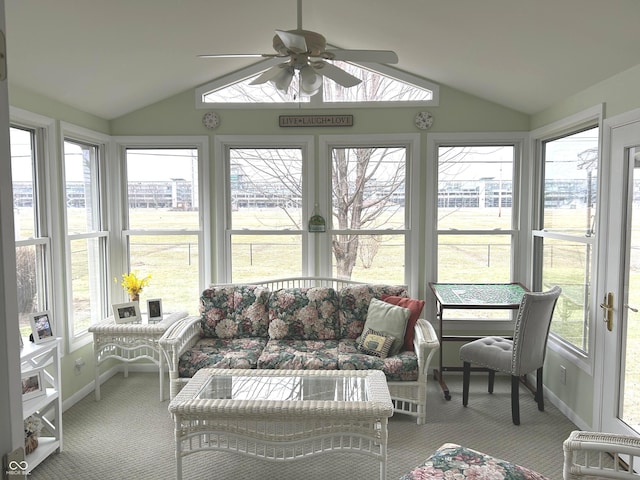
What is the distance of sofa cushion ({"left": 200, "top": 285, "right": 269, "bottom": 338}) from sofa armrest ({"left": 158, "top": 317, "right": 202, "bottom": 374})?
0.12 m

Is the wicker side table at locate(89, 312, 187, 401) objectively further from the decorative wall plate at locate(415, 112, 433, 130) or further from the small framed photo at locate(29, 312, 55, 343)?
the decorative wall plate at locate(415, 112, 433, 130)

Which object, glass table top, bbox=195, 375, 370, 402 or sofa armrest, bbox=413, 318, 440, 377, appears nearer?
glass table top, bbox=195, 375, 370, 402

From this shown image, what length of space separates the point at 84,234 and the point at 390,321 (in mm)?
2723

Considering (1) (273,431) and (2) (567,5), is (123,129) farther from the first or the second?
(2) (567,5)

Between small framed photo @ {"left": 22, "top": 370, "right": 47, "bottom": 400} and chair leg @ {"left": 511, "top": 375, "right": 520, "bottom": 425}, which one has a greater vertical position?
small framed photo @ {"left": 22, "top": 370, "right": 47, "bottom": 400}

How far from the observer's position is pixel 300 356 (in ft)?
11.8

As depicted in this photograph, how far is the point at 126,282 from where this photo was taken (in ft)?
14.0

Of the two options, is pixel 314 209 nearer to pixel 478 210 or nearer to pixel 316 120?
pixel 316 120

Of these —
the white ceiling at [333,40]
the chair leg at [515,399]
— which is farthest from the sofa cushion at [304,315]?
the white ceiling at [333,40]

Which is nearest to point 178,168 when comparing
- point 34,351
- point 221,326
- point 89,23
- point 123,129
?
point 123,129

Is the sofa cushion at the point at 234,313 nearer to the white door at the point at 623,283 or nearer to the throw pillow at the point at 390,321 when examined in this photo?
the throw pillow at the point at 390,321

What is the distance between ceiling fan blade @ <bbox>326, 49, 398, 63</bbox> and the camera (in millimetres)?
2393

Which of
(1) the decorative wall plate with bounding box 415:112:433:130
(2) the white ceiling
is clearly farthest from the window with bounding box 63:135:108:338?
(1) the decorative wall plate with bounding box 415:112:433:130

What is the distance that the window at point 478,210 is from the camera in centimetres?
448
